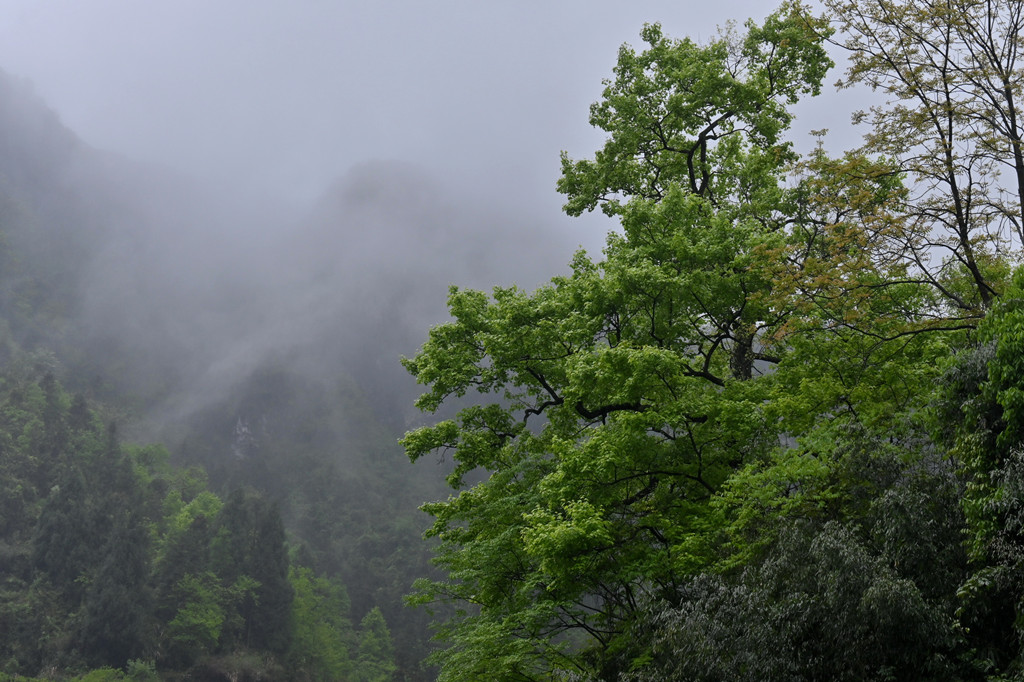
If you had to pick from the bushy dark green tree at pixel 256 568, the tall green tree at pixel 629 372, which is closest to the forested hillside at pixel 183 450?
the bushy dark green tree at pixel 256 568

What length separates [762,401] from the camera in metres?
13.8

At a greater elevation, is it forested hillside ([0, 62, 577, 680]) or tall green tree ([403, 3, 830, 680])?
forested hillside ([0, 62, 577, 680])

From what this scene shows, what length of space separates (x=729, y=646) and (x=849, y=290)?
532cm

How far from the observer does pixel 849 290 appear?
11344 mm

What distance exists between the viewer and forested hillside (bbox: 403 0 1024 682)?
25.7ft

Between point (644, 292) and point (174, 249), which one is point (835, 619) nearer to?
point (644, 292)

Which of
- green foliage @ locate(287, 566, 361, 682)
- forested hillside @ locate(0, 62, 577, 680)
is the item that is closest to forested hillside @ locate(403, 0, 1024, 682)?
forested hillside @ locate(0, 62, 577, 680)

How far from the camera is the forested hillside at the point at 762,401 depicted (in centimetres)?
784

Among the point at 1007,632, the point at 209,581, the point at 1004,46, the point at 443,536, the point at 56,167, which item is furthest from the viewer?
the point at 56,167

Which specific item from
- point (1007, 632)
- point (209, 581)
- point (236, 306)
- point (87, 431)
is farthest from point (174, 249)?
point (1007, 632)

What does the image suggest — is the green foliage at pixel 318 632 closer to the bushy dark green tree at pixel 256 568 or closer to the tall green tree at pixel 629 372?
the bushy dark green tree at pixel 256 568

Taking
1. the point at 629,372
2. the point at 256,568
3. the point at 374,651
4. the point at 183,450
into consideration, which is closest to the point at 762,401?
the point at 629,372

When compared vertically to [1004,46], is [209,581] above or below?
above

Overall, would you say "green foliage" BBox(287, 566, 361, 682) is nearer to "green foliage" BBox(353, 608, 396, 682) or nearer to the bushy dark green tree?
"green foliage" BBox(353, 608, 396, 682)
